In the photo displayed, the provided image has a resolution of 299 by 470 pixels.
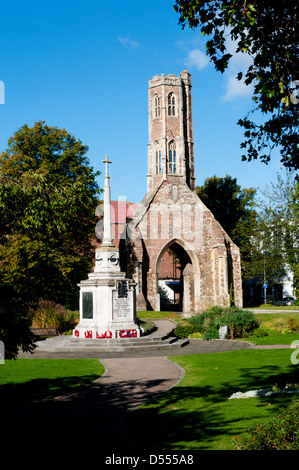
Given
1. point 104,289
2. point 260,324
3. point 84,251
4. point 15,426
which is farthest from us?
point 84,251

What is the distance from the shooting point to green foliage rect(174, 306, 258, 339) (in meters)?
21.5

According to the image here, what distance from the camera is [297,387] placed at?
28.8 feet

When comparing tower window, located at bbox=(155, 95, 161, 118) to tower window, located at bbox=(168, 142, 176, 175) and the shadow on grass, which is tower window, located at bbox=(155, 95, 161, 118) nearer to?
tower window, located at bbox=(168, 142, 176, 175)

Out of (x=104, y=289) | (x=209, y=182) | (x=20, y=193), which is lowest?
(x=104, y=289)

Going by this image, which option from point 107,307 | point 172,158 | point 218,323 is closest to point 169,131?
point 172,158

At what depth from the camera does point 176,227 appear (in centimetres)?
4088

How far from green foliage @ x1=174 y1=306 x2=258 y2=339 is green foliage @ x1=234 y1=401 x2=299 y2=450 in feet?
53.8

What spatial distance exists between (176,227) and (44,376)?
97.6ft

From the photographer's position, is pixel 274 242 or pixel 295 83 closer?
pixel 295 83

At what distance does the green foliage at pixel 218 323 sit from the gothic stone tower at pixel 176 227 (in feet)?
42.8

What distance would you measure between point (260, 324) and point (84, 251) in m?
16.0

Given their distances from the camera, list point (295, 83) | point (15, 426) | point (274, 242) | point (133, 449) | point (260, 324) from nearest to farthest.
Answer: point (133, 449) → point (15, 426) → point (295, 83) → point (260, 324) → point (274, 242)
